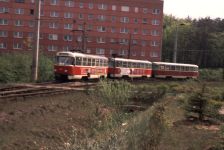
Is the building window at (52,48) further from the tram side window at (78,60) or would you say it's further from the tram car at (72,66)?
the tram side window at (78,60)

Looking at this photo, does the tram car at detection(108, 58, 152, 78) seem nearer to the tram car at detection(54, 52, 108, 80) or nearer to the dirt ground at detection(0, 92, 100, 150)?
the tram car at detection(54, 52, 108, 80)

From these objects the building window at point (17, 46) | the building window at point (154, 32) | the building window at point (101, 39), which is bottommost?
the building window at point (17, 46)

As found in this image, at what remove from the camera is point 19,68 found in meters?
38.9

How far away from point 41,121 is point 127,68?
30591mm

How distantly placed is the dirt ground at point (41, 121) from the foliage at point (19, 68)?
18.6m

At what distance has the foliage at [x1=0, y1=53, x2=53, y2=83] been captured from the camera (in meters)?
36.2

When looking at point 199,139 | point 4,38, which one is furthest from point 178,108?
point 4,38

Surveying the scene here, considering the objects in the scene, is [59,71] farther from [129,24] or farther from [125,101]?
[129,24]

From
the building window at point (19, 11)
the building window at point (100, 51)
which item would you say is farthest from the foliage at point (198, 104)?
the building window at point (19, 11)

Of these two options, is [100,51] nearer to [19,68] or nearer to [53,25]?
[53,25]

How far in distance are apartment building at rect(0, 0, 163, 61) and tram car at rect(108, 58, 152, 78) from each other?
119 ft

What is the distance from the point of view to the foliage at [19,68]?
3622 centimetres

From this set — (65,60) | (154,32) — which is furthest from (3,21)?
(65,60)

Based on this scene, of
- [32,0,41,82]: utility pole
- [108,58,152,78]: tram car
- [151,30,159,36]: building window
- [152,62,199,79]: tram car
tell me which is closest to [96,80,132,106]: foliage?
[32,0,41,82]: utility pole
